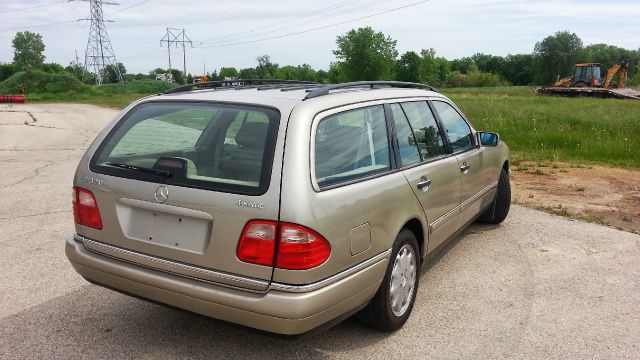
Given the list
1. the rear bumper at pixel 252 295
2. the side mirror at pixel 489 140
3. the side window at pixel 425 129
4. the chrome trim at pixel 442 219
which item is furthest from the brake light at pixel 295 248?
the side mirror at pixel 489 140

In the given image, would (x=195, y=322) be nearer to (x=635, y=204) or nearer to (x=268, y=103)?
(x=268, y=103)

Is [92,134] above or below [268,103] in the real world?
below

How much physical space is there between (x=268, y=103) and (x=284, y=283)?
1011 millimetres

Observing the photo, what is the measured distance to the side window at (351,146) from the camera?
2.88m

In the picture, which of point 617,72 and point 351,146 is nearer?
point 351,146

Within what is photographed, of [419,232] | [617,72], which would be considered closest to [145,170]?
[419,232]

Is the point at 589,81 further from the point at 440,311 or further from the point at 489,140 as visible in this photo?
the point at 440,311

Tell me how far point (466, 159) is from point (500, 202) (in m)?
1.58

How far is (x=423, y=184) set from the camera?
3641mm

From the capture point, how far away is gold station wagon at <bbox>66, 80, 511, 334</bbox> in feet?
8.58

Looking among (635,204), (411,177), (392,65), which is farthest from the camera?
(392,65)

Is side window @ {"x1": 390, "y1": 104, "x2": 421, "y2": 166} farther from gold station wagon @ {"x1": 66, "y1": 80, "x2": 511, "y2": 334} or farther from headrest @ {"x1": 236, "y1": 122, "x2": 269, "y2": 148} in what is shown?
headrest @ {"x1": 236, "y1": 122, "x2": 269, "y2": 148}

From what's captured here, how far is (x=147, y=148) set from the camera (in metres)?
3.34

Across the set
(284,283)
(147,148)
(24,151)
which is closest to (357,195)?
(284,283)
